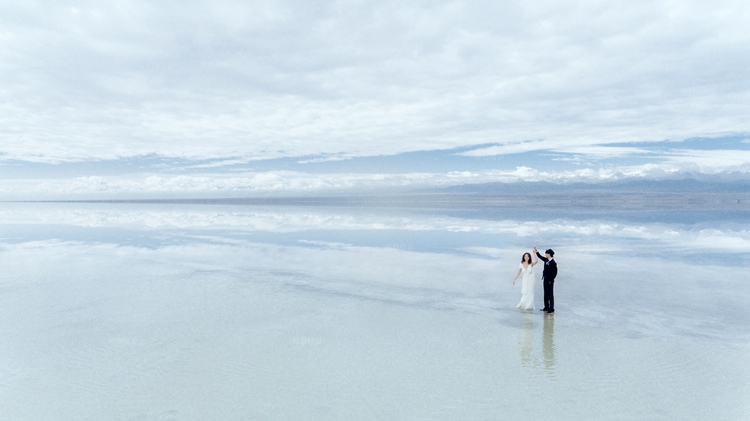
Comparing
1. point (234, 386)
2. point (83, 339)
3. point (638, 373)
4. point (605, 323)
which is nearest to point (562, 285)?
point (605, 323)

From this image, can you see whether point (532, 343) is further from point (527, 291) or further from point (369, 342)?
point (369, 342)

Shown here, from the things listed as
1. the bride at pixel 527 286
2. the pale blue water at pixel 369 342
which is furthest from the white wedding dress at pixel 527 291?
the pale blue water at pixel 369 342

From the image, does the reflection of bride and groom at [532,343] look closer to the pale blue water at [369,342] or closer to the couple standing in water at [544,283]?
the pale blue water at [369,342]

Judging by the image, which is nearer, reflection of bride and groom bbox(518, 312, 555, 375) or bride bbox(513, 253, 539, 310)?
reflection of bride and groom bbox(518, 312, 555, 375)

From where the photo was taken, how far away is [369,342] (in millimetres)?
10289

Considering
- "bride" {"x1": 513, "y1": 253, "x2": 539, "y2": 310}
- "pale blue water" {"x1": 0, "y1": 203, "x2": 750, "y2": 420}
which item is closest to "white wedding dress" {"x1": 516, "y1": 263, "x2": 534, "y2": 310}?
"bride" {"x1": 513, "y1": 253, "x2": 539, "y2": 310}

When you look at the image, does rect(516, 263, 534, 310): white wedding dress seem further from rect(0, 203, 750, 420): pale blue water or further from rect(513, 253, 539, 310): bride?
rect(0, 203, 750, 420): pale blue water

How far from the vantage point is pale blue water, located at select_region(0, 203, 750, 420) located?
24.3ft

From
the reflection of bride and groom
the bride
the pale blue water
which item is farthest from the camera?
the bride

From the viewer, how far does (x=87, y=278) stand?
1789cm

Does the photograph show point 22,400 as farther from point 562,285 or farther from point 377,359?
point 562,285

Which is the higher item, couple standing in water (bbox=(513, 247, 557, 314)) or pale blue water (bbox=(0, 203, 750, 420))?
couple standing in water (bbox=(513, 247, 557, 314))

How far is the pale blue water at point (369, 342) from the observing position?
7410mm

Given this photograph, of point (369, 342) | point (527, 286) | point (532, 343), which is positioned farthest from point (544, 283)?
point (369, 342)
